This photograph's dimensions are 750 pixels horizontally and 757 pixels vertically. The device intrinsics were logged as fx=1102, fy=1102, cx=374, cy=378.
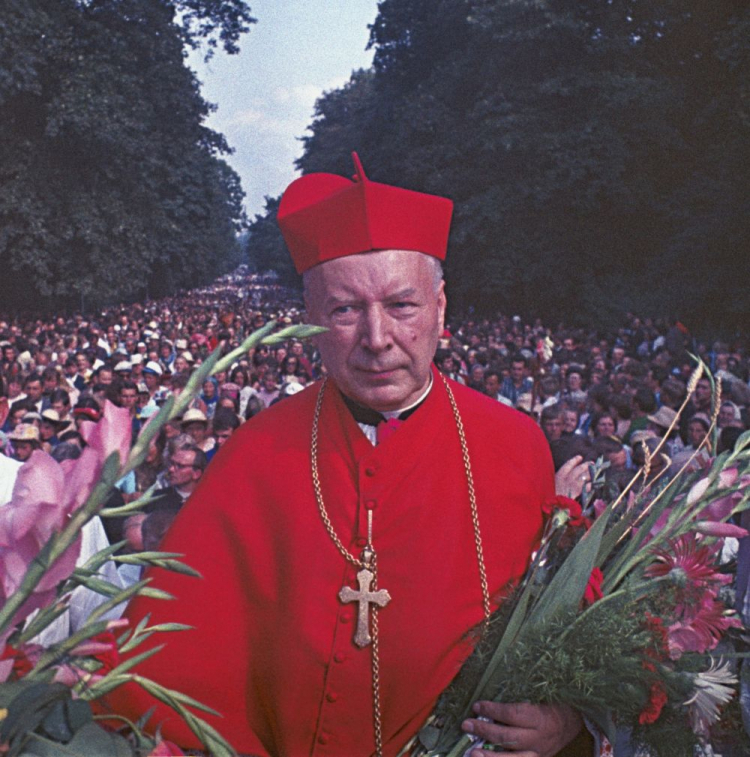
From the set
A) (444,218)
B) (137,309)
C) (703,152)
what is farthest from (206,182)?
(444,218)

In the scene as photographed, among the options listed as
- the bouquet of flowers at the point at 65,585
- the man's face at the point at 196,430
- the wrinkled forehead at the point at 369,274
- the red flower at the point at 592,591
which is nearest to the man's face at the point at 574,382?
the man's face at the point at 196,430

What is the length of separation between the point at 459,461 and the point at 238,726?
2.74ft

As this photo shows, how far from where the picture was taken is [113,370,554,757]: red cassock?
2484mm

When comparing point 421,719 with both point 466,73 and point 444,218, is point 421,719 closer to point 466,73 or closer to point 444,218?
point 444,218

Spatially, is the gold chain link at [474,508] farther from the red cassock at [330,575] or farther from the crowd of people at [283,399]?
the crowd of people at [283,399]

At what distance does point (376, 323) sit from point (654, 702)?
104cm

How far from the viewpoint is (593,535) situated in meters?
2.36

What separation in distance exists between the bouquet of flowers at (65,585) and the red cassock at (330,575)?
1.00 metres

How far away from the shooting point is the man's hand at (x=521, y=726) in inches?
88.4

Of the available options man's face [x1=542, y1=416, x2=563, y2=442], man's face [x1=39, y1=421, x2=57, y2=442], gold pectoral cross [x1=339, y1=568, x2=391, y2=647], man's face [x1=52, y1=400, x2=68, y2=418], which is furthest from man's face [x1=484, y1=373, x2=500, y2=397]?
gold pectoral cross [x1=339, y1=568, x2=391, y2=647]

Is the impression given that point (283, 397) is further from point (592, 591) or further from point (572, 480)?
point (592, 591)

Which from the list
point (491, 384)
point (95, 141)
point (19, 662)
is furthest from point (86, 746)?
point (95, 141)

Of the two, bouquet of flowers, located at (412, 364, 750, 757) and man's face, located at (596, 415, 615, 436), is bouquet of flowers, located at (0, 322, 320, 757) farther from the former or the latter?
man's face, located at (596, 415, 615, 436)

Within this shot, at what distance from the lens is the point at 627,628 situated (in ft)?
7.29
